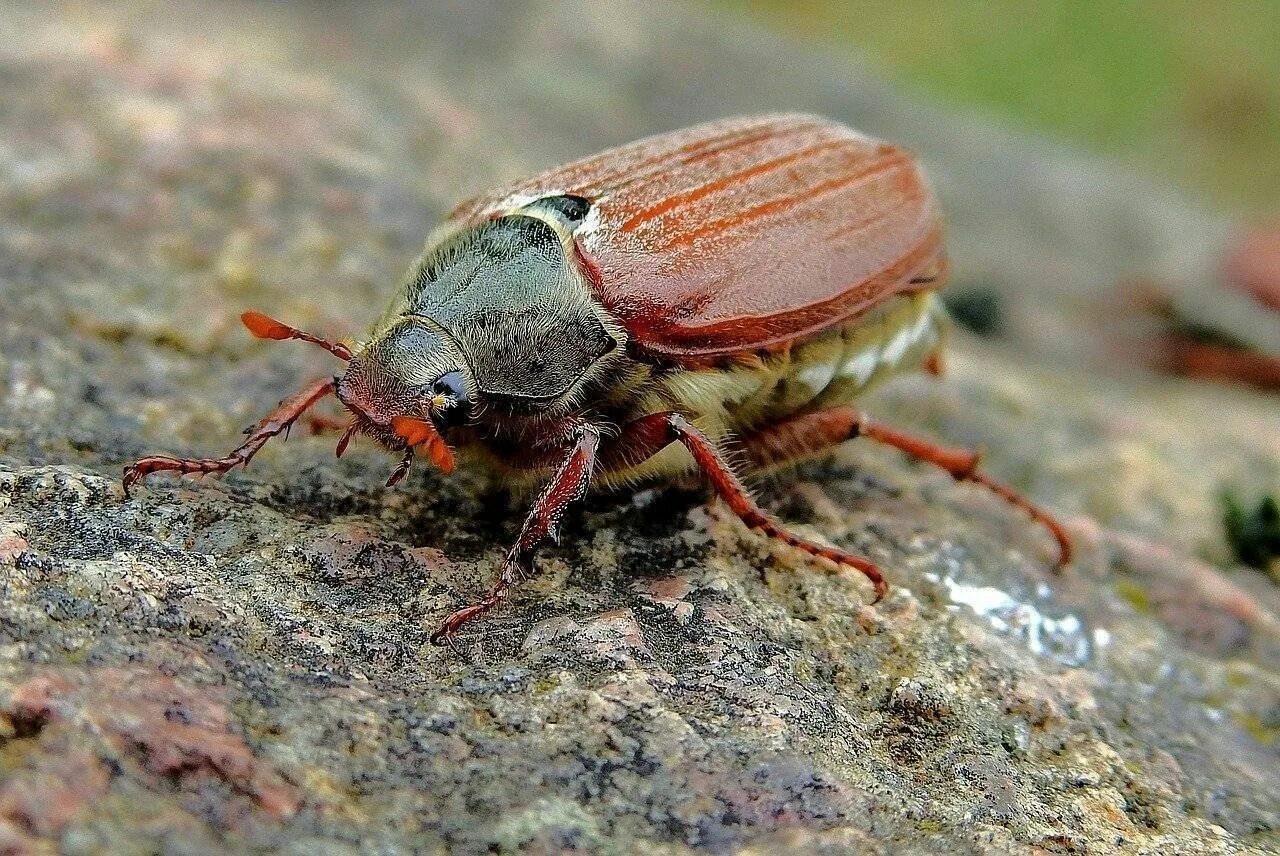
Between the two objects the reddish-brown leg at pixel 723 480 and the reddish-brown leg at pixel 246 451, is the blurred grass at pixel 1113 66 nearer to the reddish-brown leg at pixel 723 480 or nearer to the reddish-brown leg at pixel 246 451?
the reddish-brown leg at pixel 723 480

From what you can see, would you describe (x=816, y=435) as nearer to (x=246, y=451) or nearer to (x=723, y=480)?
(x=723, y=480)

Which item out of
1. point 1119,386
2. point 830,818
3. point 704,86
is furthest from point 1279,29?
point 830,818

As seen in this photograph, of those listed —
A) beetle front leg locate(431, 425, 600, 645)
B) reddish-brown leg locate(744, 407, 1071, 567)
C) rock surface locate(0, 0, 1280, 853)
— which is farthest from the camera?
reddish-brown leg locate(744, 407, 1071, 567)

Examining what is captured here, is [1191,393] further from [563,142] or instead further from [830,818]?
[830,818]

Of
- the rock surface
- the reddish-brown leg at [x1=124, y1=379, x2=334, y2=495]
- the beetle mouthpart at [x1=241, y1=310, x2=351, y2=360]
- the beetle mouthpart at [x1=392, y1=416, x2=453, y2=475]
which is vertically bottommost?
the rock surface

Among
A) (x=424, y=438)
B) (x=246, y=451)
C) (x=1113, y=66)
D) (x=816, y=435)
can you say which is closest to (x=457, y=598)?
(x=424, y=438)

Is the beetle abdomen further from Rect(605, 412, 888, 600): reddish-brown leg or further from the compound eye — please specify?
the compound eye

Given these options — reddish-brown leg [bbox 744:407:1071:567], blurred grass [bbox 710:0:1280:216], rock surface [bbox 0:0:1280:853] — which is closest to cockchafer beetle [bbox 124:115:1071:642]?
reddish-brown leg [bbox 744:407:1071:567]
